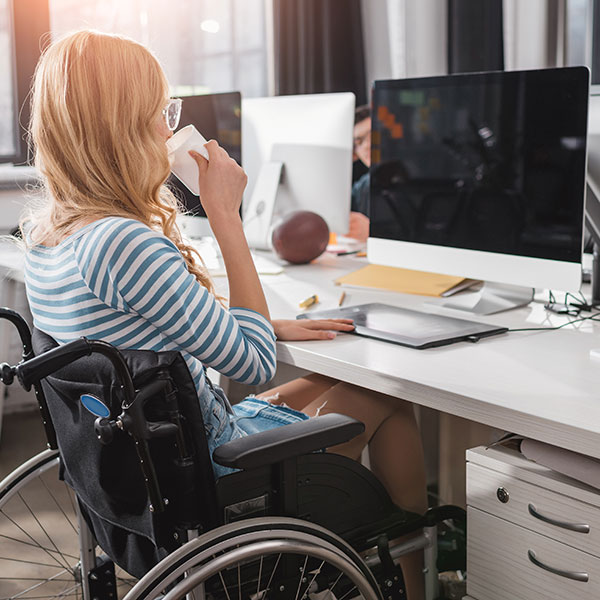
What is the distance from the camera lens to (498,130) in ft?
5.17

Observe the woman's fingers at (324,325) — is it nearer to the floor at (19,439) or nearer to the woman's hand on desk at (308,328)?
the woman's hand on desk at (308,328)

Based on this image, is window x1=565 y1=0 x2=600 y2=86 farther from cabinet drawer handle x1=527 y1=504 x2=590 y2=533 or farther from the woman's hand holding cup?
cabinet drawer handle x1=527 y1=504 x2=590 y2=533

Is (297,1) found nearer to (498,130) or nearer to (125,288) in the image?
(498,130)

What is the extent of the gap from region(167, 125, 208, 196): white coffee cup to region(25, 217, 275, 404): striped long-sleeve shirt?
13.7 inches

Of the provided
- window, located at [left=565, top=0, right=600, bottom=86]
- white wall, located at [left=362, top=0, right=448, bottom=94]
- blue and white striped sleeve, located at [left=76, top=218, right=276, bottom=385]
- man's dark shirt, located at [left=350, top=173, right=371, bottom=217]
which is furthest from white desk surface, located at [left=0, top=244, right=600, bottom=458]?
white wall, located at [left=362, top=0, right=448, bottom=94]

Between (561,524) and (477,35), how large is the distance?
2549mm

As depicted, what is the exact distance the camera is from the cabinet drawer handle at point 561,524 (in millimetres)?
1032

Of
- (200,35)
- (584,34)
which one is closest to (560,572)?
(584,34)

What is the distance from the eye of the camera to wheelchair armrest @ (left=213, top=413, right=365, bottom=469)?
3.32 feet

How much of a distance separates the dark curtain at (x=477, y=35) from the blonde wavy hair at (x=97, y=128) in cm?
233

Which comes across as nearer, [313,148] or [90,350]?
[90,350]

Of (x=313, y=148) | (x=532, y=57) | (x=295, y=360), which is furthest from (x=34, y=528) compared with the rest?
(x=532, y=57)

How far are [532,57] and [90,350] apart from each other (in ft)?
7.96

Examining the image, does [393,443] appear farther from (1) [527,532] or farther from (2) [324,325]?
(1) [527,532]
